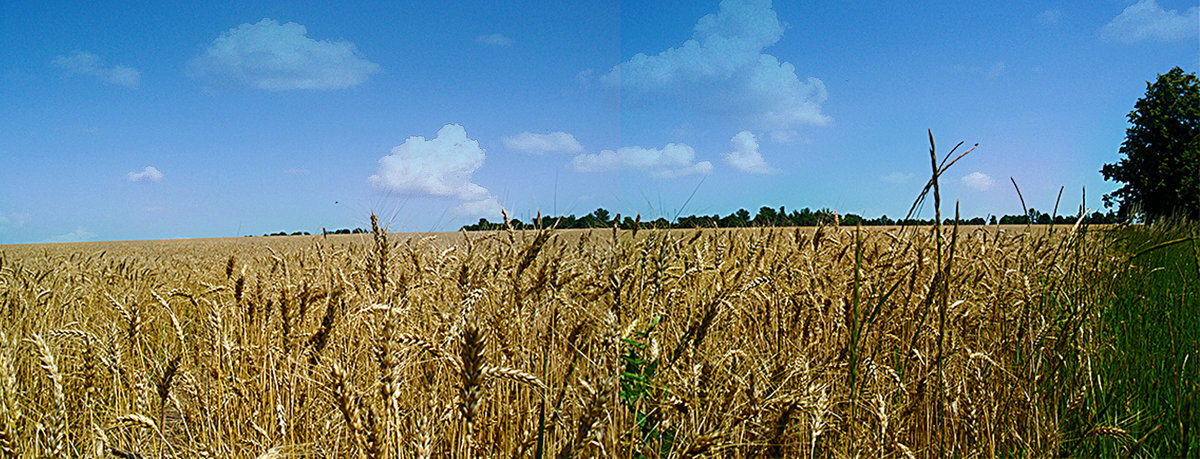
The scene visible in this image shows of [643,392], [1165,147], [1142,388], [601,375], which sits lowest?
[1142,388]

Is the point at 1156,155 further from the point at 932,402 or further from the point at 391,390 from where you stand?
the point at 391,390

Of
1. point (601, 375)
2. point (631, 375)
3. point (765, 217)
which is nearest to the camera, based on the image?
point (601, 375)

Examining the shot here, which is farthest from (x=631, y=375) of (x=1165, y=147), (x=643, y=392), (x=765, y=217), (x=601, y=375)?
(x=1165, y=147)

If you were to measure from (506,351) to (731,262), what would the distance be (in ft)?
6.26

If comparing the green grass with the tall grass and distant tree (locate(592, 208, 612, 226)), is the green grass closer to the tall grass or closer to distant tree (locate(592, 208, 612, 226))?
the tall grass

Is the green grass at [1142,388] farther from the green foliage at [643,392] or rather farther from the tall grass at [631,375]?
the green foliage at [643,392]

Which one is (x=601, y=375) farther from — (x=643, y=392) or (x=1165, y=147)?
(x=1165, y=147)

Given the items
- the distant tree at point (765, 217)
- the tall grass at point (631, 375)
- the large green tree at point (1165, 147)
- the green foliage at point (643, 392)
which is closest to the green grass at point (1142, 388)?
A: the tall grass at point (631, 375)

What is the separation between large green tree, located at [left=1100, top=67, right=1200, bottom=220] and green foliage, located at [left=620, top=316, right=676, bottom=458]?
86.3ft

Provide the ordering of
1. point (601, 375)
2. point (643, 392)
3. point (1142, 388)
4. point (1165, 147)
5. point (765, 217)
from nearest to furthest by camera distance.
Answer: point (601, 375), point (643, 392), point (1142, 388), point (765, 217), point (1165, 147)

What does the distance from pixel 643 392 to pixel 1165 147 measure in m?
31.8

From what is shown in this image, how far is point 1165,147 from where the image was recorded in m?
24.8

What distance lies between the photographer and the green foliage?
5.57ft

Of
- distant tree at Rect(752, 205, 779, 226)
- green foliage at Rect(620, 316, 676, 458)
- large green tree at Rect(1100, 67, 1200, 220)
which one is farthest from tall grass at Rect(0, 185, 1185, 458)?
large green tree at Rect(1100, 67, 1200, 220)
